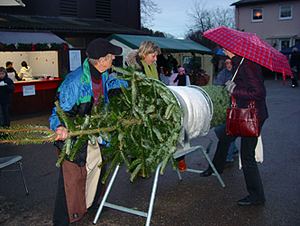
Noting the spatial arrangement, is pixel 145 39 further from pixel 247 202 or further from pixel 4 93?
pixel 247 202

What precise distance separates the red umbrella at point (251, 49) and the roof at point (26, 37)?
884 centimetres

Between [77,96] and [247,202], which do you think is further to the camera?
[247,202]

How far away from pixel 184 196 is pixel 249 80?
1.76 m

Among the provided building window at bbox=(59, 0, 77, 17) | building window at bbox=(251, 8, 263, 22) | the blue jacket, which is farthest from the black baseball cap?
building window at bbox=(251, 8, 263, 22)

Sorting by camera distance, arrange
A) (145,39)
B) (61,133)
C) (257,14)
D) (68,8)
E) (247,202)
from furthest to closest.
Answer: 1. (257,14)
2. (68,8)
3. (145,39)
4. (247,202)
5. (61,133)

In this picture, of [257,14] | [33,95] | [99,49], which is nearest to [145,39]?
[33,95]

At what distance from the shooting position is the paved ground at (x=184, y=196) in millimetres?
3400

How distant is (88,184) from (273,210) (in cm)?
219

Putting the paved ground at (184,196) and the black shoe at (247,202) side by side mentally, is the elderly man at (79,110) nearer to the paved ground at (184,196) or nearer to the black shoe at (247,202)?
the paved ground at (184,196)

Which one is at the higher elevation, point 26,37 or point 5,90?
point 26,37

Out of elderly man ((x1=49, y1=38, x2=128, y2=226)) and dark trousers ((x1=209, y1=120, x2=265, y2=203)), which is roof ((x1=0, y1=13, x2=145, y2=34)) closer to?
elderly man ((x1=49, y1=38, x2=128, y2=226))

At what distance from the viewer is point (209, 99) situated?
367 centimetres

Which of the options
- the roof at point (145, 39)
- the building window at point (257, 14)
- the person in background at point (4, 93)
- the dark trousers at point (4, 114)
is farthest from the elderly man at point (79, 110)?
the building window at point (257, 14)

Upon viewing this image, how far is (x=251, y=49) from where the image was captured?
331 cm
